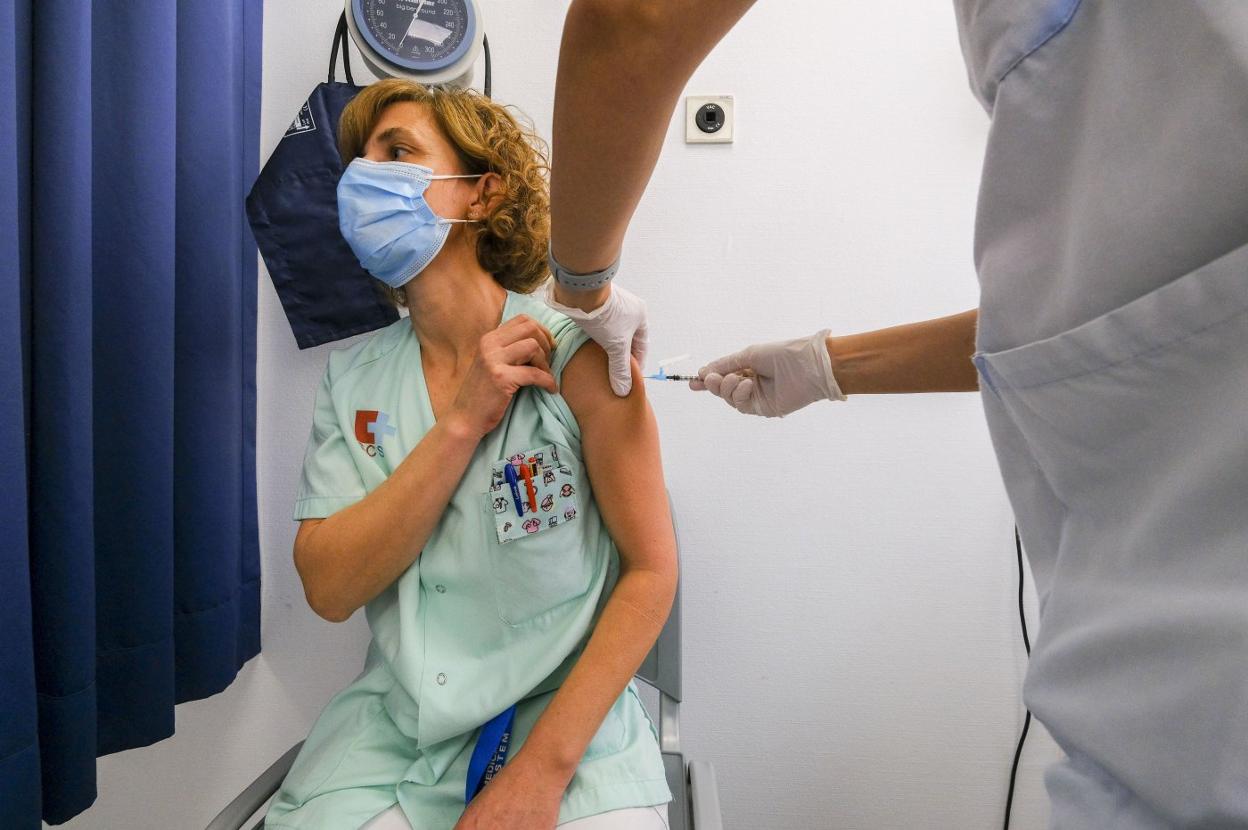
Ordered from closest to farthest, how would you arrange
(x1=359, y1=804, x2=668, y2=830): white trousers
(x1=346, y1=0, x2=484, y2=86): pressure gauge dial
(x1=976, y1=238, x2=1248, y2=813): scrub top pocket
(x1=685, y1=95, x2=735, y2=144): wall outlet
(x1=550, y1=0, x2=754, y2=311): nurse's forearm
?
(x1=976, y1=238, x2=1248, y2=813): scrub top pocket
(x1=550, y1=0, x2=754, y2=311): nurse's forearm
(x1=359, y1=804, x2=668, y2=830): white trousers
(x1=346, y1=0, x2=484, y2=86): pressure gauge dial
(x1=685, y1=95, x2=735, y2=144): wall outlet

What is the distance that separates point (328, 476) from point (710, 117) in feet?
3.18

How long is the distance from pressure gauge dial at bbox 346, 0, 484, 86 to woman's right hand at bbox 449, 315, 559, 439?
0.56m

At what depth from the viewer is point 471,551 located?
40.7 inches

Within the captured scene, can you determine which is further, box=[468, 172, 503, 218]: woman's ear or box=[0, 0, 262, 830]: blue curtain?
box=[468, 172, 503, 218]: woman's ear

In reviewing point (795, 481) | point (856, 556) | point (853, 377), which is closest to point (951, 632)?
point (856, 556)

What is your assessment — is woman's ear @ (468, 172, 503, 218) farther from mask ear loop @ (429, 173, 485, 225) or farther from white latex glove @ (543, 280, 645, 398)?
white latex glove @ (543, 280, 645, 398)

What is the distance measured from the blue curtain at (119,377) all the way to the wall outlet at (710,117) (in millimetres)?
845

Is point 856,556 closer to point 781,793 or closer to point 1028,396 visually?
point 781,793

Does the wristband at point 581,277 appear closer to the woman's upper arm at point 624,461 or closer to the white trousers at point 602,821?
the woman's upper arm at point 624,461

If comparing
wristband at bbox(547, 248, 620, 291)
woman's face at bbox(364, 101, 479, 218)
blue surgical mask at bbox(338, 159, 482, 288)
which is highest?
woman's face at bbox(364, 101, 479, 218)

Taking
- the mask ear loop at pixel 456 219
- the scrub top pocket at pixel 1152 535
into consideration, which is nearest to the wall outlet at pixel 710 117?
the mask ear loop at pixel 456 219

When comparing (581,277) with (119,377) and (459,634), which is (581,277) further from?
(119,377)

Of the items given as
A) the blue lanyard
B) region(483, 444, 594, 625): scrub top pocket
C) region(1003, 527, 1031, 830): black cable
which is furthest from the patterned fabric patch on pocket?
region(1003, 527, 1031, 830): black cable

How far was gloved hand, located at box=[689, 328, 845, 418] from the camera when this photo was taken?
103 cm
